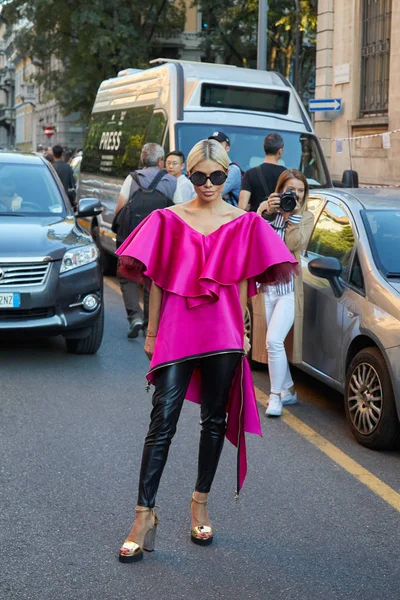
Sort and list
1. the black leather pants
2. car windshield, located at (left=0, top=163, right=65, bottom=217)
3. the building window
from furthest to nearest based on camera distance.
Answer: the building window → car windshield, located at (left=0, top=163, right=65, bottom=217) → the black leather pants

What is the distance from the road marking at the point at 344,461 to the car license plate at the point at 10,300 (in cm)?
232

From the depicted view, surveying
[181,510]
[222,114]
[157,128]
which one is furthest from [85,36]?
[181,510]

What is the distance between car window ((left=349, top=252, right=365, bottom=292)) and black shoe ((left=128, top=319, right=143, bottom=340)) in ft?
11.6

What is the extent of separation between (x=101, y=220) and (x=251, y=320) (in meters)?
7.13

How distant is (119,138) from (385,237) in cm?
811

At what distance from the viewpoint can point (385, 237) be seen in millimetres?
7258

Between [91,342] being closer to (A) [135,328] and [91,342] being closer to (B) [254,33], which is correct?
(A) [135,328]

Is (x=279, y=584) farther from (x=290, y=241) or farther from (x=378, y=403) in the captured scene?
(x=290, y=241)

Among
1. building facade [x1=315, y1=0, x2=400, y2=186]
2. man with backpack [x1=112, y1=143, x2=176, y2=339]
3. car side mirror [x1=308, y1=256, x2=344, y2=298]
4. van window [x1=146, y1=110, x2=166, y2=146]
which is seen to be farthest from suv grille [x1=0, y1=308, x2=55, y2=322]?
building facade [x1=315, y1=0, x2=400, y2=186]

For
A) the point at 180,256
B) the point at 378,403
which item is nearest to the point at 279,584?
the point at 180,256

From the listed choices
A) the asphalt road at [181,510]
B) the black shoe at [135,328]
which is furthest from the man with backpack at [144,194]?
the asphalt road at [181,510]

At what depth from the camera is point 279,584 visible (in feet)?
14.0

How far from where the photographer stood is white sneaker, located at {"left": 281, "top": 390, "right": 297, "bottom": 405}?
7656mm

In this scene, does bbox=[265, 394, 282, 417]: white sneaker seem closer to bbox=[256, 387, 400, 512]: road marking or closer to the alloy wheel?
bbox=[256, 387, 400, 512]: road marking
